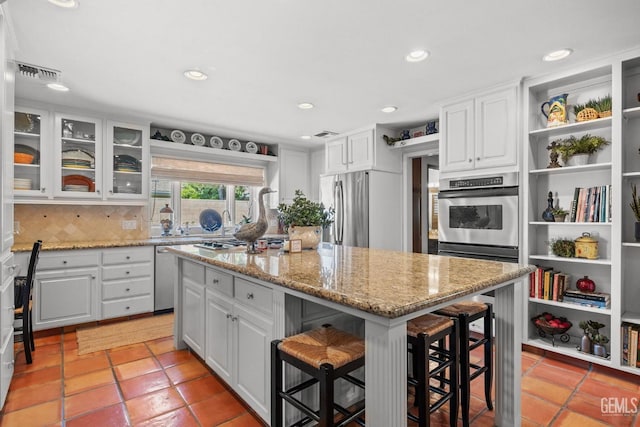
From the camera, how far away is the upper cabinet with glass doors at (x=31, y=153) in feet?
10.8

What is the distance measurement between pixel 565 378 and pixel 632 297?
0.82 metres

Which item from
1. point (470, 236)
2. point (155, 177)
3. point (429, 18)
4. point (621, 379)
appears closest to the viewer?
point (429, 18)

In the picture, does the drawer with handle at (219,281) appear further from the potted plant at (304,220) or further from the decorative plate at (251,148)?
the decorative plate at (251,148)

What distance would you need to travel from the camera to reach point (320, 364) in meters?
1.25

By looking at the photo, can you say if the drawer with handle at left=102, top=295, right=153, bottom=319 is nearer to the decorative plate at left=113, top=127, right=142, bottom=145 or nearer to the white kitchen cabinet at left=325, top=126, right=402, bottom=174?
the decorative plate at left=113, top=127, right=142, bottom=145

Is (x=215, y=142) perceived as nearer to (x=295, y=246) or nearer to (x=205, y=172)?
(x=205, y=172)

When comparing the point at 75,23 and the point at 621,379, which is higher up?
the point at 75,23

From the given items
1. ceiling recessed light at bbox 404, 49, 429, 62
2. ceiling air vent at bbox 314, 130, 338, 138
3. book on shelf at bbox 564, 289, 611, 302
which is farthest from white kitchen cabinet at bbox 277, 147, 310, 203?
book on shelf at bbox 564, 289, 611, 302

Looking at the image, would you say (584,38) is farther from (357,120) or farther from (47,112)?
(47,112)

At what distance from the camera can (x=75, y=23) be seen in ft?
6.64

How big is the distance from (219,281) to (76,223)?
2.79 metres

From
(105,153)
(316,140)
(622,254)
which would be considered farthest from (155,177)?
(622,254)

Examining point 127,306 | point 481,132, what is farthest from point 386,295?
point 127,306

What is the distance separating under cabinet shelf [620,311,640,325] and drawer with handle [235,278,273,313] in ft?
8.30
